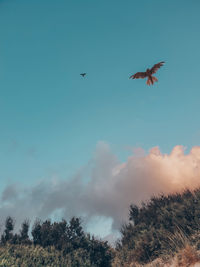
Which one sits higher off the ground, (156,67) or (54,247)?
(156,67)

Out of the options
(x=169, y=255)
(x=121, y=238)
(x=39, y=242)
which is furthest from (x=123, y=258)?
(x=39, y=242)

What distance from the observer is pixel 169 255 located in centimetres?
859

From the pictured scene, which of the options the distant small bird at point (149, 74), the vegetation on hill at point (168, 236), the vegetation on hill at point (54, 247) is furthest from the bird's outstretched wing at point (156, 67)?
the vegetation on hill at point (54, 247)

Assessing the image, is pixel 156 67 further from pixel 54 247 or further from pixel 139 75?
pixel 54 247

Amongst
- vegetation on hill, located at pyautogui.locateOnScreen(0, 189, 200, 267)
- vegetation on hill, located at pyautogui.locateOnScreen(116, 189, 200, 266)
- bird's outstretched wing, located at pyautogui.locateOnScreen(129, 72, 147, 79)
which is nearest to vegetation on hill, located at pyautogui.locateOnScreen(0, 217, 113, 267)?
vegetation on hill, located at pyautogui.locateOnScreen(0, 189, 200, 267)

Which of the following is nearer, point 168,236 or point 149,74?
point 168,236

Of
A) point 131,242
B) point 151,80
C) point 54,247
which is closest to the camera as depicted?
point 151,80

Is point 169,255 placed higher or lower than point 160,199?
lower

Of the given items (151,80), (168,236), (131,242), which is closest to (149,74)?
(151,80)

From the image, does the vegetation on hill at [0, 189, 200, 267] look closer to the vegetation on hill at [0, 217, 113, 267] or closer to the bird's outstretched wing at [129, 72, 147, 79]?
the vegetation on hill at [0, 217, 113, 267]

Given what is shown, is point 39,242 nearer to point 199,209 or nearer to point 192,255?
point 199,209

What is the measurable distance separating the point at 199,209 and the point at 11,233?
2404cm

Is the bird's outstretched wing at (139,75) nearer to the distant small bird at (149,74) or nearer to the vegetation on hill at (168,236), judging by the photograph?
the distant small bird at (149,74)

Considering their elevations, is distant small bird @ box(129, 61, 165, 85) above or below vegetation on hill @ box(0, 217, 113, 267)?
above
